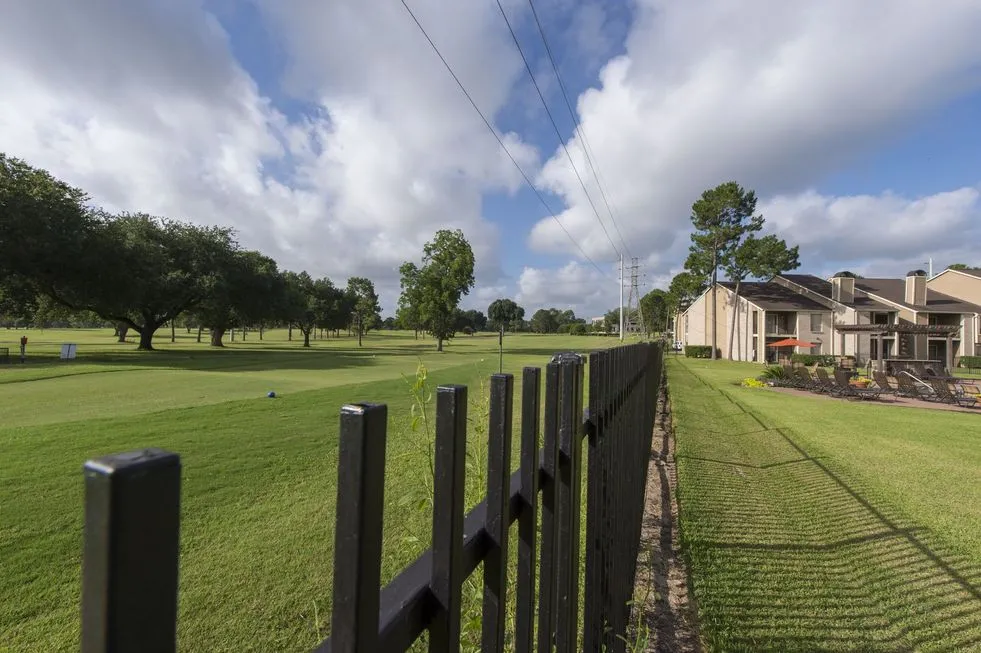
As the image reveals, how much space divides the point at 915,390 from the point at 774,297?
26880 mm

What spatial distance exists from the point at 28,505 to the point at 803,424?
12.5m

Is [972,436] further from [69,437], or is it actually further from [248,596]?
[69,437]

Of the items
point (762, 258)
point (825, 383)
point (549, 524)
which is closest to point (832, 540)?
point (549, 524)

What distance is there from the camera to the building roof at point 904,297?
115 ft

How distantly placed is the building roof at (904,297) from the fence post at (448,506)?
150ft

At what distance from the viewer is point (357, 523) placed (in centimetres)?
65

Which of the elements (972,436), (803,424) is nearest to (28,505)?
(803,424)

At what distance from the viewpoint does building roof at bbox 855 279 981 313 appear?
115ft

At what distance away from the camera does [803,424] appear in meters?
10.3

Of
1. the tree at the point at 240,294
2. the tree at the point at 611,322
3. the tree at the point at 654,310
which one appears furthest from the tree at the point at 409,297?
the tree at the point at 611,322

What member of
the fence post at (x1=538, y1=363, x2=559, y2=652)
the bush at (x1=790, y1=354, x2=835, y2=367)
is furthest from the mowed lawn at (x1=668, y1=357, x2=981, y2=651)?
the bush at (x1=790, y1=354, x2=835, y2=367)

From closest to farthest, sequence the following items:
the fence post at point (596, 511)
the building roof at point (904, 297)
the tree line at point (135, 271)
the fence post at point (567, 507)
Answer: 1. the fence post at point (567, 507)
2. the fence post at point (596, 511)
3. the tree line at point (135, 271)
4. the building roof at point (904, 297)

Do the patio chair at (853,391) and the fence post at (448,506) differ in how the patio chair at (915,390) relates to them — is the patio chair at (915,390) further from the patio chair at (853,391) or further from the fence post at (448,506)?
the fence post at (448,506)

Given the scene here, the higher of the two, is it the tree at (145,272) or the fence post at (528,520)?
the tree at (145,272)
